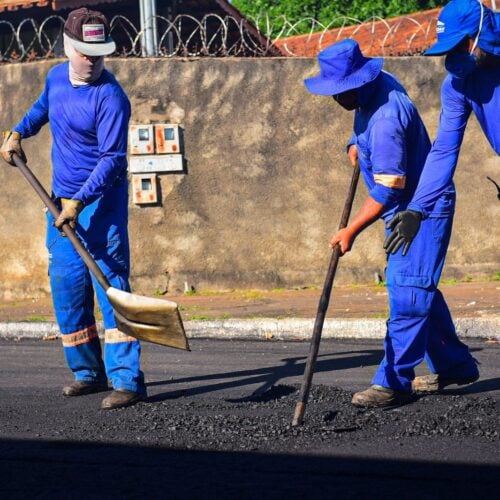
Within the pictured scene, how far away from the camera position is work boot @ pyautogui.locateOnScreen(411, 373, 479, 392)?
639 centimetres

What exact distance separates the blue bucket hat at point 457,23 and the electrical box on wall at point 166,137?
6577 millimetres

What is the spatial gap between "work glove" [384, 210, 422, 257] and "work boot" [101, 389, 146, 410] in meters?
1.65

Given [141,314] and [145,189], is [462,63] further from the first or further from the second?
[145,189]

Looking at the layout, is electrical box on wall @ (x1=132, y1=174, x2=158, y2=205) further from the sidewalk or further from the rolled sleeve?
the rolled sleeve

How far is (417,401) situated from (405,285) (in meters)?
0.69

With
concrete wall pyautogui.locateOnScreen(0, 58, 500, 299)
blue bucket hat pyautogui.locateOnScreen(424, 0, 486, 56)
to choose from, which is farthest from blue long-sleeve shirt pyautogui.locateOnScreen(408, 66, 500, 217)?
concrete wall pyautogui.locateOnScreen(0, 58, 500, 299)

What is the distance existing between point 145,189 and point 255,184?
1149 millimetres

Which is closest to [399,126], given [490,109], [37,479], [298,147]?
[490,109]

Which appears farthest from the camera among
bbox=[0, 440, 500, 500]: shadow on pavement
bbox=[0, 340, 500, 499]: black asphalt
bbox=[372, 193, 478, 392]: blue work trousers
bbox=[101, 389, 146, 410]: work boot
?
bbox=[101, 389, 146, 410]: work boot

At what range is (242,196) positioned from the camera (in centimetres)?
1224

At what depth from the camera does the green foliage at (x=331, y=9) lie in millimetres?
31875

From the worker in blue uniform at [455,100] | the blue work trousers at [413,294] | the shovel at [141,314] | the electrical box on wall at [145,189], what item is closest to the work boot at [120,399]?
the shovel at [141,314]

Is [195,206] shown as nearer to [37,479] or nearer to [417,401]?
[417,401]

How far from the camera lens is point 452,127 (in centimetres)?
593
